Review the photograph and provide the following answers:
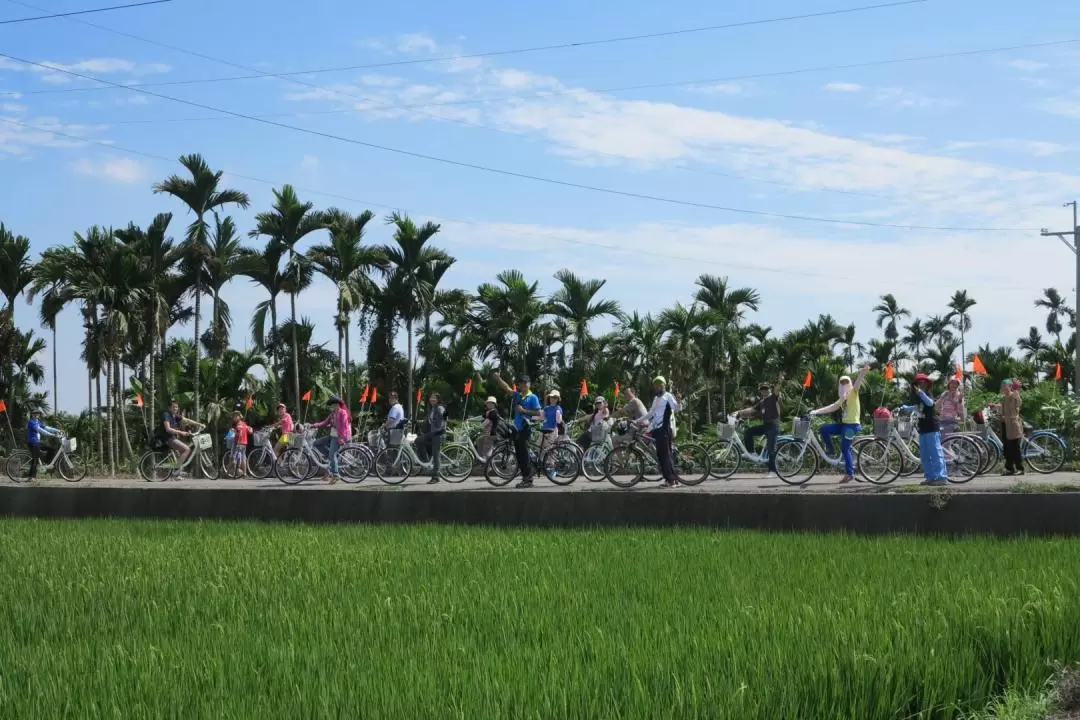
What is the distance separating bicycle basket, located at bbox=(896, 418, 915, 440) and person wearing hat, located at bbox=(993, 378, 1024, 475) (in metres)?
1.43

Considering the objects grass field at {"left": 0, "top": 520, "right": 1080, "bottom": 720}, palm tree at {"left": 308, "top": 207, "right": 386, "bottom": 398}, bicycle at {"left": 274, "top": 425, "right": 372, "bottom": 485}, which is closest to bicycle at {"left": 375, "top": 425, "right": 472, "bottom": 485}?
bicycle at {"left": 274, "top": 425, "right": 372, "bottom": 485}

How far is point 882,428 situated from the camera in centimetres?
1859

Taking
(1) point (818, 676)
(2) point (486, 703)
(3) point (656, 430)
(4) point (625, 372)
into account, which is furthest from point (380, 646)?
(4) point (625, 372)

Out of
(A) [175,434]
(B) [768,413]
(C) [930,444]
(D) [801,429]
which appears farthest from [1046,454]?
(A) [175,434]

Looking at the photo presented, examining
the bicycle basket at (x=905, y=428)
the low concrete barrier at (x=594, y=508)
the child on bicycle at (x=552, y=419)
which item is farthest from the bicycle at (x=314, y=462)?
the bicycle basket at (x=905, y=428)

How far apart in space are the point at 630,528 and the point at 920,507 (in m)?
3.86

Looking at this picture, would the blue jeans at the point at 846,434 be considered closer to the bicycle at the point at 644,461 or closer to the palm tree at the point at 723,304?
the bicycle at the point at 644,461

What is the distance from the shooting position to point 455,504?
19156 millimetres

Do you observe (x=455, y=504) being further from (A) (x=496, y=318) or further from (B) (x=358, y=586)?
(A) (x=496, y=318)

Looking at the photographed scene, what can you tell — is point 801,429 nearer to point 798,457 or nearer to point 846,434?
point 798,457

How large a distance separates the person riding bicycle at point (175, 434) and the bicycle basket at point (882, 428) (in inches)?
630

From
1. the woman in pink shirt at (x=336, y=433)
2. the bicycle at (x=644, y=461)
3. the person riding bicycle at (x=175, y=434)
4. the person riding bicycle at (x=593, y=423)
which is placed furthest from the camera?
the person riding bicycle at (x=175, y=434)

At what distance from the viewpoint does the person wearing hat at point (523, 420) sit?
67.2 feet

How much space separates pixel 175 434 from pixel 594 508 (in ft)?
45.1
